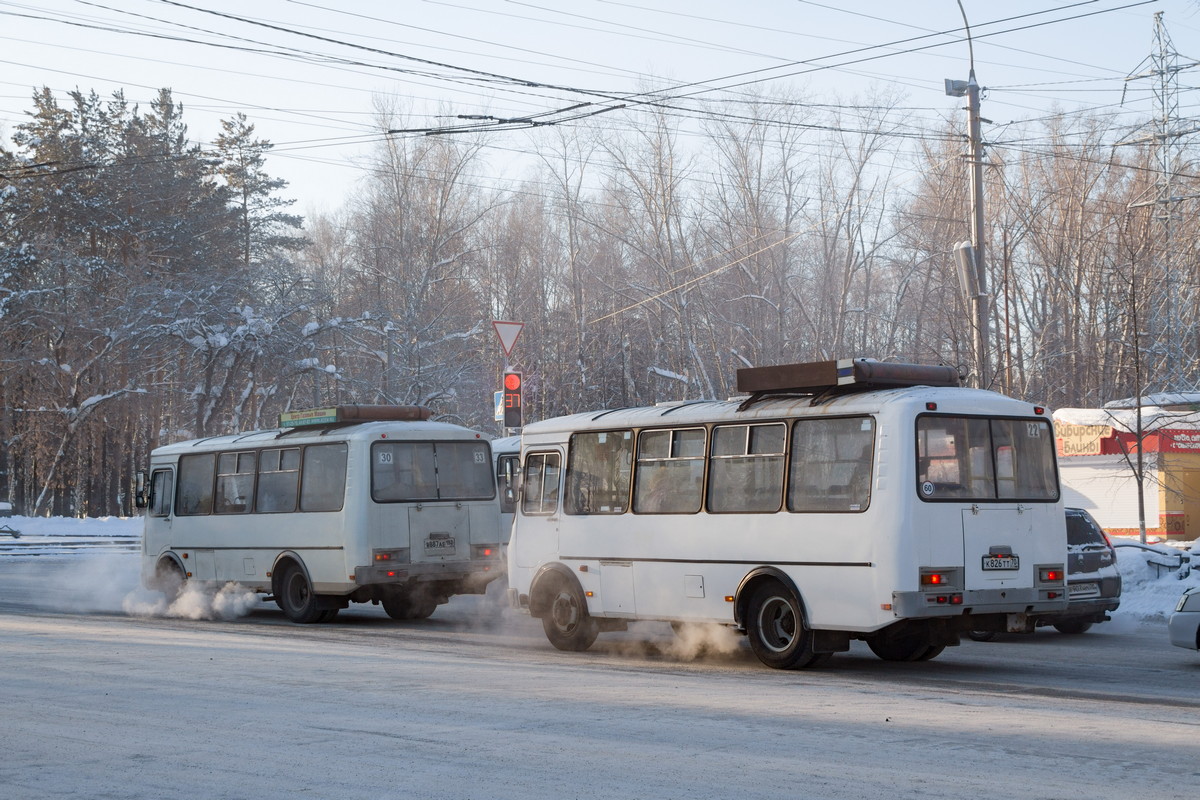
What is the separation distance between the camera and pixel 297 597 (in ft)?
63.0

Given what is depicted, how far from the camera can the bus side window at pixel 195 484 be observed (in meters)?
21.1

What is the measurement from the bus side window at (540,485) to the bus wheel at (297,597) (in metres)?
4.53

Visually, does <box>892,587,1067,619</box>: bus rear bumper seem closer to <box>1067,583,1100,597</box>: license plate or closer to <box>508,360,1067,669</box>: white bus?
<box>508,360,1067,669</box>: white bus

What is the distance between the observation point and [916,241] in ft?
158

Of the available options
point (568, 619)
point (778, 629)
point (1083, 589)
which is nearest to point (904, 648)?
point (778, 629)

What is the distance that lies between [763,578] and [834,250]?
3700 centimetres

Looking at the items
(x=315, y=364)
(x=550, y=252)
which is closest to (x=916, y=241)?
(x=550, y=252)

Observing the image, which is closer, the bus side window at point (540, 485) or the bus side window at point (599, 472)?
the bus side window at point (599, 472)

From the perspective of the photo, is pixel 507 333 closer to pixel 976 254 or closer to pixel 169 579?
pixel 169 579

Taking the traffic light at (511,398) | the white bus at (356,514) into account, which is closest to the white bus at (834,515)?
the white bus at (356,514)

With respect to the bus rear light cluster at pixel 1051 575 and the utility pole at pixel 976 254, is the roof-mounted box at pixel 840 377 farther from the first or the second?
the utility pole at pixel 976 254

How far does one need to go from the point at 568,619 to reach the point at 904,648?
3.69m

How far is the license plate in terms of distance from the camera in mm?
15156

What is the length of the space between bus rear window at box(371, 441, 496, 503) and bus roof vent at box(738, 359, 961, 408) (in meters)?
6.44
